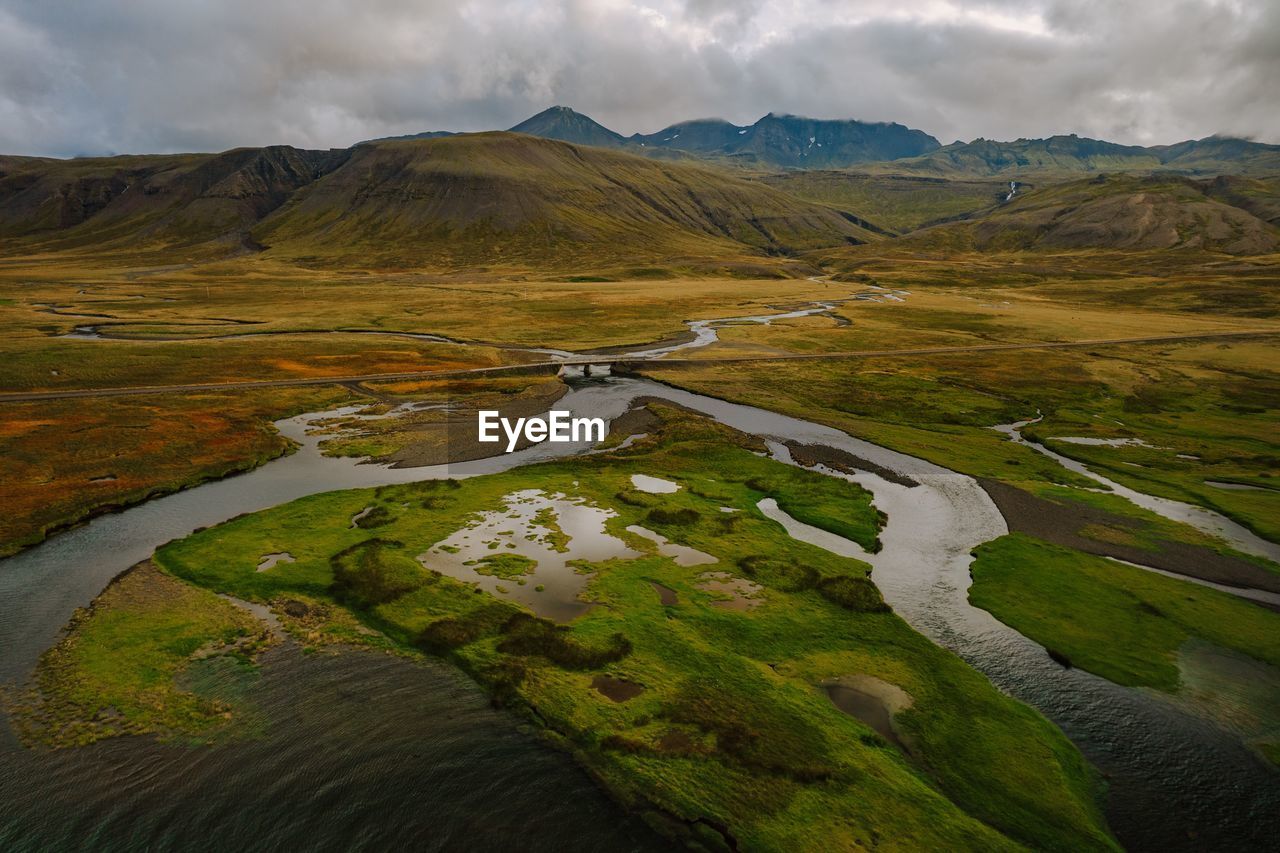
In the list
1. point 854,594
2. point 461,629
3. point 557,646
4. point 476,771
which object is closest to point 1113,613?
point 854,594

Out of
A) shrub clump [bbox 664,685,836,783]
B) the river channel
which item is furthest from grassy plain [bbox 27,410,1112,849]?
the river channel

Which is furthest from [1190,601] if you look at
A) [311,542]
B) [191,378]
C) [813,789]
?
[191,378]

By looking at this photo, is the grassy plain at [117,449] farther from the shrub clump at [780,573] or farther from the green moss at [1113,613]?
the green moss at [1113,613]

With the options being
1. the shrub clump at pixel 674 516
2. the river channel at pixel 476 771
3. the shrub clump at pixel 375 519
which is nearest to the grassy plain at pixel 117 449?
the river channel at pixel 476 771

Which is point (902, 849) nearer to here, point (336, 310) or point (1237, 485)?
point (1237, 485)

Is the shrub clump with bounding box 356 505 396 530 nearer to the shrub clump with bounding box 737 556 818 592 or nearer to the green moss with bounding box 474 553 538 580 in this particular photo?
the green moss with bounding box 474 553 538 580

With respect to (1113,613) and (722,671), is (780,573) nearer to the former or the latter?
(722,671)
